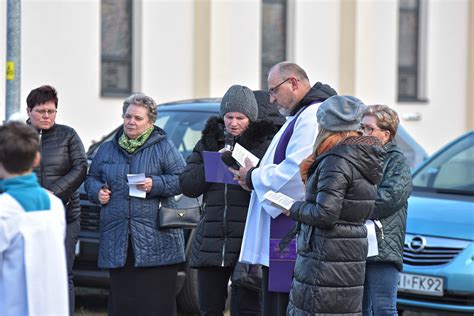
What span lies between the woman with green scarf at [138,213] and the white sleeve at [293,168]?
1173 millimetres

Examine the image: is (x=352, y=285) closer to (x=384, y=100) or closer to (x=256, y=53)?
(x=256, y=53)

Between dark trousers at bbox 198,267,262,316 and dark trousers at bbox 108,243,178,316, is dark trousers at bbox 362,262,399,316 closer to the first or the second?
dark trousers at bbox 198,267,262,316

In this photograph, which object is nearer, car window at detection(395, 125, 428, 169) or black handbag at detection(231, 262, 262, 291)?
black handbag at detection(231, 262, 262, 291)

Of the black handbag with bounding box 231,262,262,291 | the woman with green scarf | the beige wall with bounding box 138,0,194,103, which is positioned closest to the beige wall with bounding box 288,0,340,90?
the beige wall with bounding box 138,0,194,103

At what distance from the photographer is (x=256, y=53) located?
19891 mm

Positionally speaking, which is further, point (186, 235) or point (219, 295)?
point (186, 235)

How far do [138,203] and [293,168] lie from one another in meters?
1.48

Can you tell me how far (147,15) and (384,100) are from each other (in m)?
5.35

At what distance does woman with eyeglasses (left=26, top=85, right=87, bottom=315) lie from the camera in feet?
26.1

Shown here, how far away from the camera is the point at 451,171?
34.9ft

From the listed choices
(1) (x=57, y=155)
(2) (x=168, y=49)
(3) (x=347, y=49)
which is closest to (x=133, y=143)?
(1) (x=57, y=155)

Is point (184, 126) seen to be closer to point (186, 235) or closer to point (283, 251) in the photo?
point (186, 235)

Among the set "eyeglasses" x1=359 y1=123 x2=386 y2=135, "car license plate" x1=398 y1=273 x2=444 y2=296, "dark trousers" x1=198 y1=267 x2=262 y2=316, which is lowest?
"car license plate" x1=398 y1=273 x2=444 y2=296

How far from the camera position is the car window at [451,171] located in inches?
407
